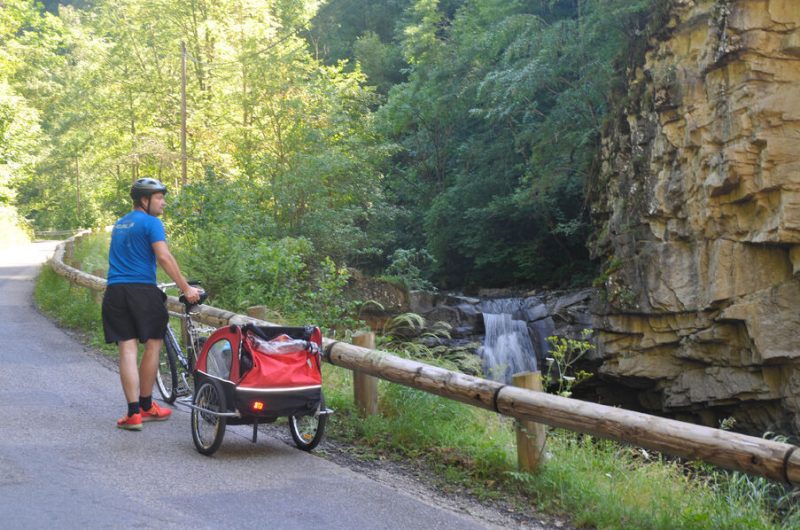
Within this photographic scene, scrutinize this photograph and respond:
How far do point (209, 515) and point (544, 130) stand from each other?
81.1 feet

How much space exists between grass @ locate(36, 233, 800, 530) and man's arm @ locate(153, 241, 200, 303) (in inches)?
67.2

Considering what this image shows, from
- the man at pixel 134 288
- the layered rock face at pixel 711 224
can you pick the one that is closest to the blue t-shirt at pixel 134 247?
the man at pixel 134 288

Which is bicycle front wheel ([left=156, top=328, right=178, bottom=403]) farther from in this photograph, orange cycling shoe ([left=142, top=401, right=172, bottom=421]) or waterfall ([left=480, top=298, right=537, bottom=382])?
waterfall ([left=480, top=298, right=537, bottom=382])

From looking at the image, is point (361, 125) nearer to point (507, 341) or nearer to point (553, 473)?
point (507, 341)

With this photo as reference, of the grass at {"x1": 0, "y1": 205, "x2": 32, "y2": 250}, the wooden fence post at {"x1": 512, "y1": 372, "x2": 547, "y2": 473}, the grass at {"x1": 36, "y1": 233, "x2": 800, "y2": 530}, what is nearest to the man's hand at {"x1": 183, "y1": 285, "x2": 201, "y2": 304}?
the grass at {"x1": 36, "y1": 233, "x2": 800, "y2": 530}

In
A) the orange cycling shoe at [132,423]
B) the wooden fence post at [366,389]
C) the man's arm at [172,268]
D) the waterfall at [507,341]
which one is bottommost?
the waterfall at [507,341]

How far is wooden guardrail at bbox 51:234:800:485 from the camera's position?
4531 mm

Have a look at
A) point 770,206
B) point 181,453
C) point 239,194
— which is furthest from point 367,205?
point 181,453

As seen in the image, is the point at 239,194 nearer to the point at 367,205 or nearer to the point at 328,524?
the point at 367,205

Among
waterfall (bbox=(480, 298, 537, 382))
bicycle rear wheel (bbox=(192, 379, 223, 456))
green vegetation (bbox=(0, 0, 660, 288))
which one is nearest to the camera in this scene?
bicycle rear wheel (bbox=(192, 379, 223, 456))

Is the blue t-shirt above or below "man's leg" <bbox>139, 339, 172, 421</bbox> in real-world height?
above

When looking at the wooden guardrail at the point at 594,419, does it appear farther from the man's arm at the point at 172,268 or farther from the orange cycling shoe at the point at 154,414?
the orange cycling shoe at the point at 154,414

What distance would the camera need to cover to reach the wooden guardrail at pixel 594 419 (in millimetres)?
4531

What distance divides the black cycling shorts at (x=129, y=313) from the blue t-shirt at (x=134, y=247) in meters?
0.08
